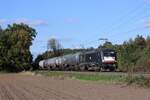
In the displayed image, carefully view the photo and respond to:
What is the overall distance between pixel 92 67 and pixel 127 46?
3490cm

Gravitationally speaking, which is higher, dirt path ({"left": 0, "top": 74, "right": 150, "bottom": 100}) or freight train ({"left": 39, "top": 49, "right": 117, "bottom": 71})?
freight train ({"left": 39, "top": 49, "right": 117, "bottom": 71})

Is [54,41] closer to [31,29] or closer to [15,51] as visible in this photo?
[31,29]

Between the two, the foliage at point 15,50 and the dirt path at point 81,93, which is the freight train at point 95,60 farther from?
the dirt path at point 81,93

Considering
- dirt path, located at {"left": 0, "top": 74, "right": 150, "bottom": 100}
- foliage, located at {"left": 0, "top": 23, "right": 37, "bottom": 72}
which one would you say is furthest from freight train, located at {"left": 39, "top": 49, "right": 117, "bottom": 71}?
dirt path, located at {"left": 0, "top": 74, "right": 150, "bottom": 100}

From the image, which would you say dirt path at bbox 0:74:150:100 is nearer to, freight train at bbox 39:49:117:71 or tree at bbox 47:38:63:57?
freight train at bbox 39:49:117:71

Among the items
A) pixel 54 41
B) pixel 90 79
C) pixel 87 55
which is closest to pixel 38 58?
pixel 54 41

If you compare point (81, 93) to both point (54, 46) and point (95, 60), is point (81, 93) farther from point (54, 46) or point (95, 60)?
point (54, 46)

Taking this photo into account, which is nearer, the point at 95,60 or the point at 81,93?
the point at 81,93

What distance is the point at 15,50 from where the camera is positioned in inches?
4429

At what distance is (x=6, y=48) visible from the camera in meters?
114

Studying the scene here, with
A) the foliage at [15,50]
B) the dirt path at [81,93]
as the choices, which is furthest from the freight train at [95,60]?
the dirt path at [81,93]

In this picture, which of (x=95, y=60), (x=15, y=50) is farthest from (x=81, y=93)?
(x=15, y=50)

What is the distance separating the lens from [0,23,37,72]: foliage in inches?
4405

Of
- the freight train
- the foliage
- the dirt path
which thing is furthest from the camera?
the foliage
